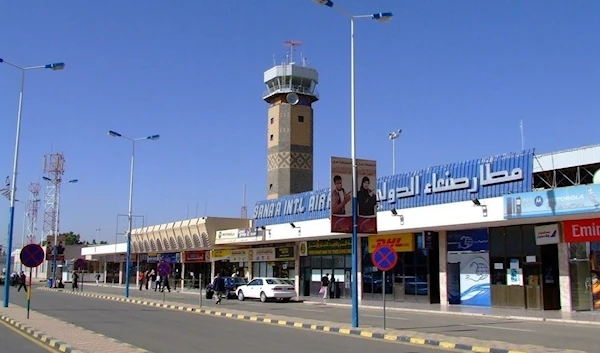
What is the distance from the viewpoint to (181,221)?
5862 centimetres

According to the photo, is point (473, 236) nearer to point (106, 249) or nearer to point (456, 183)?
point (456, 183)

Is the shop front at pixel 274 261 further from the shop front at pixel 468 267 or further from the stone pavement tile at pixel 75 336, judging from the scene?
the stone pavement tile at pixel 75 336

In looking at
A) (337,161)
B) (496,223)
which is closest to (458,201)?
(496,223)

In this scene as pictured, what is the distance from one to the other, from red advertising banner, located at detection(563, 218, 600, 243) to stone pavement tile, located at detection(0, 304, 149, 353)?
754 inches

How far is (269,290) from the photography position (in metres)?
37.2

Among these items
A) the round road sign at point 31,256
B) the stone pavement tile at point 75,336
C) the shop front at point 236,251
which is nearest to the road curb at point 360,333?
the stone pavement tile at point 75,336

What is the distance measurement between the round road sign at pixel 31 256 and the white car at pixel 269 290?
17.7 metres

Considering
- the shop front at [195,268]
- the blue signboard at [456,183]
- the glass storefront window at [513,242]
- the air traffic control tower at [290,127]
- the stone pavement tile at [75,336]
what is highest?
the air traffic control tower at [290,127]

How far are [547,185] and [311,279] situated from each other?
16704mm

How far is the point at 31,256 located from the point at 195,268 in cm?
4119

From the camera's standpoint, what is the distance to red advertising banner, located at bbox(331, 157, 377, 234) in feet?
66.4

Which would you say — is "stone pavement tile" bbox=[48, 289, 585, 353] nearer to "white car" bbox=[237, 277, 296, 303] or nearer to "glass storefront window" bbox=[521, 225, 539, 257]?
"white car" bbox=[237, 277, 296, 303]

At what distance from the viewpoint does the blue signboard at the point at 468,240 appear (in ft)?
99.8

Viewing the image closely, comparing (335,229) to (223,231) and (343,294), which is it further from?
(223,231)
